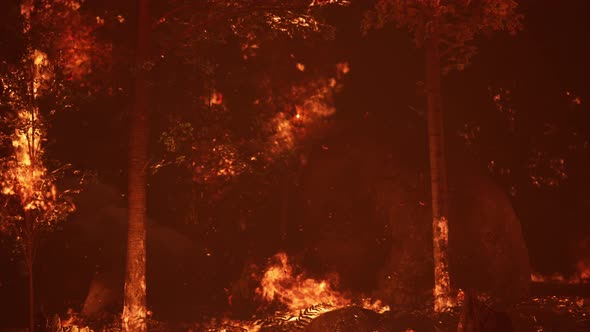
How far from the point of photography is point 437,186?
1422 centimetres

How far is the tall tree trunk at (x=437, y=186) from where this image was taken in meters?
14.1

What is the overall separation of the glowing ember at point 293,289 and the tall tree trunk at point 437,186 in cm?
367

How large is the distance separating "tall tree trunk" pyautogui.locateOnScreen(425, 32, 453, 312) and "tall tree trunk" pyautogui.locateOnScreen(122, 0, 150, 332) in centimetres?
652

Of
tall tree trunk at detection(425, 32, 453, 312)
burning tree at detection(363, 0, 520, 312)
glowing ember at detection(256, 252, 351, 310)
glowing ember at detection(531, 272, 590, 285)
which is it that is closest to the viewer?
burning tree at detection(363, 0, 520, 312)

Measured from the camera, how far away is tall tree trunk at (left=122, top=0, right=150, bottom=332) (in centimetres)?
1309

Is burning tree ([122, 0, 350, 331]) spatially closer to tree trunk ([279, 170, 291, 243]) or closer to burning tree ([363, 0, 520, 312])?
burning tree ([363, 0, 520, 312])

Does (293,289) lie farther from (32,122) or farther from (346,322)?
(32,122)

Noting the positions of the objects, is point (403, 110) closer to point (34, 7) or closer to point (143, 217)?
point (143, 217)

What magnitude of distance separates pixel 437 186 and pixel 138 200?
6.76 meters

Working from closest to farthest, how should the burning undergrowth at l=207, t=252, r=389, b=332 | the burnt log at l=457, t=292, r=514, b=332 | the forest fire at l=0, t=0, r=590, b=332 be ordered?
the burnt log at l=457, t=292, r=514, b=332, the forest fire at l=0, t=0, r=590, b=332, the burning undergrowth at l=207, t=252, r=389, b=332

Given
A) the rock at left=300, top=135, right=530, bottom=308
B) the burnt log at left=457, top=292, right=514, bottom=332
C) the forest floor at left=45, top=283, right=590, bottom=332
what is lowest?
the forest floor at left=45, top=283, right=590, bottom=332

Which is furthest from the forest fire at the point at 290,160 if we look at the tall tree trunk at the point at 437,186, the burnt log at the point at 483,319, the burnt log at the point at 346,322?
the burnt log at the point at 483,319

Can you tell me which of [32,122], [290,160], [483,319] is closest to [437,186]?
[483,319]

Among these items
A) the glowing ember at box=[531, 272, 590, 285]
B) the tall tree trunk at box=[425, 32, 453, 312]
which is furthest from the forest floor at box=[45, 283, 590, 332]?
the glowing ember at box=[531, 272, 590, 285]
